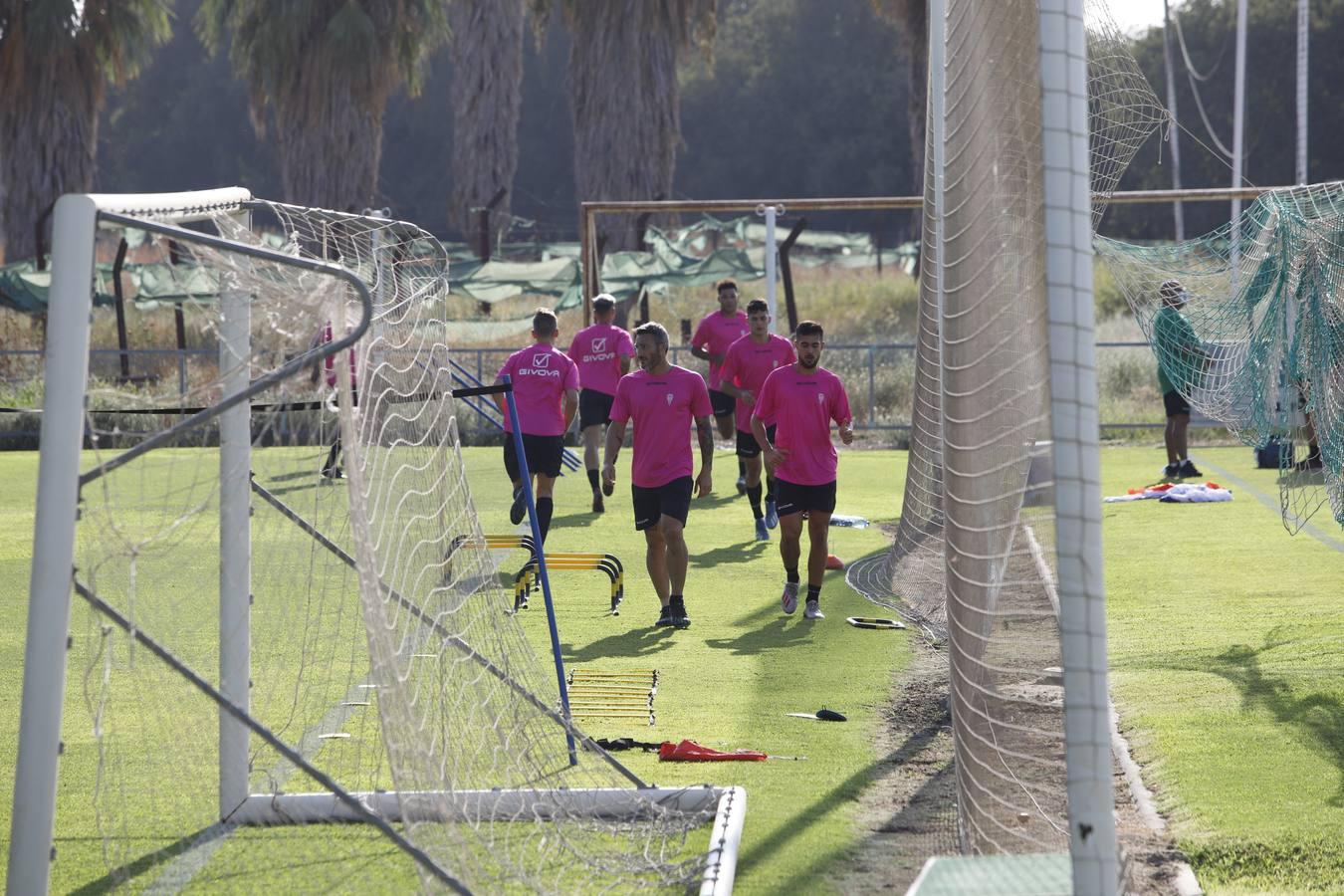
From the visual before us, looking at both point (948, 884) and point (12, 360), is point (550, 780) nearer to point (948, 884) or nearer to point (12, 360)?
point (948, 884)

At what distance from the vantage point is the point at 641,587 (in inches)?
435

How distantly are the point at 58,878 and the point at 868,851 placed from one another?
105 inches

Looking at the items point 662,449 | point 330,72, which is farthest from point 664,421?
point 330,72

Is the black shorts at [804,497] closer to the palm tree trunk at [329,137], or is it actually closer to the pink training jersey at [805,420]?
the pink training jersey at [805,420]

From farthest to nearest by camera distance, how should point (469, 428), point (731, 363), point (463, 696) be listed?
1. point (469, 428)
2. point (731, 363)
3. point (463, 696)

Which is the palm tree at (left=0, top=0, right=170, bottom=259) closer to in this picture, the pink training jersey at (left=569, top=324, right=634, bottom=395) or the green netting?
the pink training jersey at (left=569, top=324, right=634, bottom=395)

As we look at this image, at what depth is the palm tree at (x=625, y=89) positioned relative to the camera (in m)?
30.3

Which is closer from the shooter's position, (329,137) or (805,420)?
(805,420)

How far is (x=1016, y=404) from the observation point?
4836mm

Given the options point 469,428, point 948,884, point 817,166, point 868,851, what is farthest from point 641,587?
point 817,166

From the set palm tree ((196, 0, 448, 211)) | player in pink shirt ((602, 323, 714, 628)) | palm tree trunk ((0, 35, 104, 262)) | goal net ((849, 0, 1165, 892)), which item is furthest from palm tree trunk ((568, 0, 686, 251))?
goal net ((849, 0, 1165, 892))

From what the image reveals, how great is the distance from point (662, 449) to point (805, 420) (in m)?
0.87

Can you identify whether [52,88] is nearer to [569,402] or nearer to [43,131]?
[43,131]

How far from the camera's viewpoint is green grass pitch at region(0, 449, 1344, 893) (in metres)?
5.44
